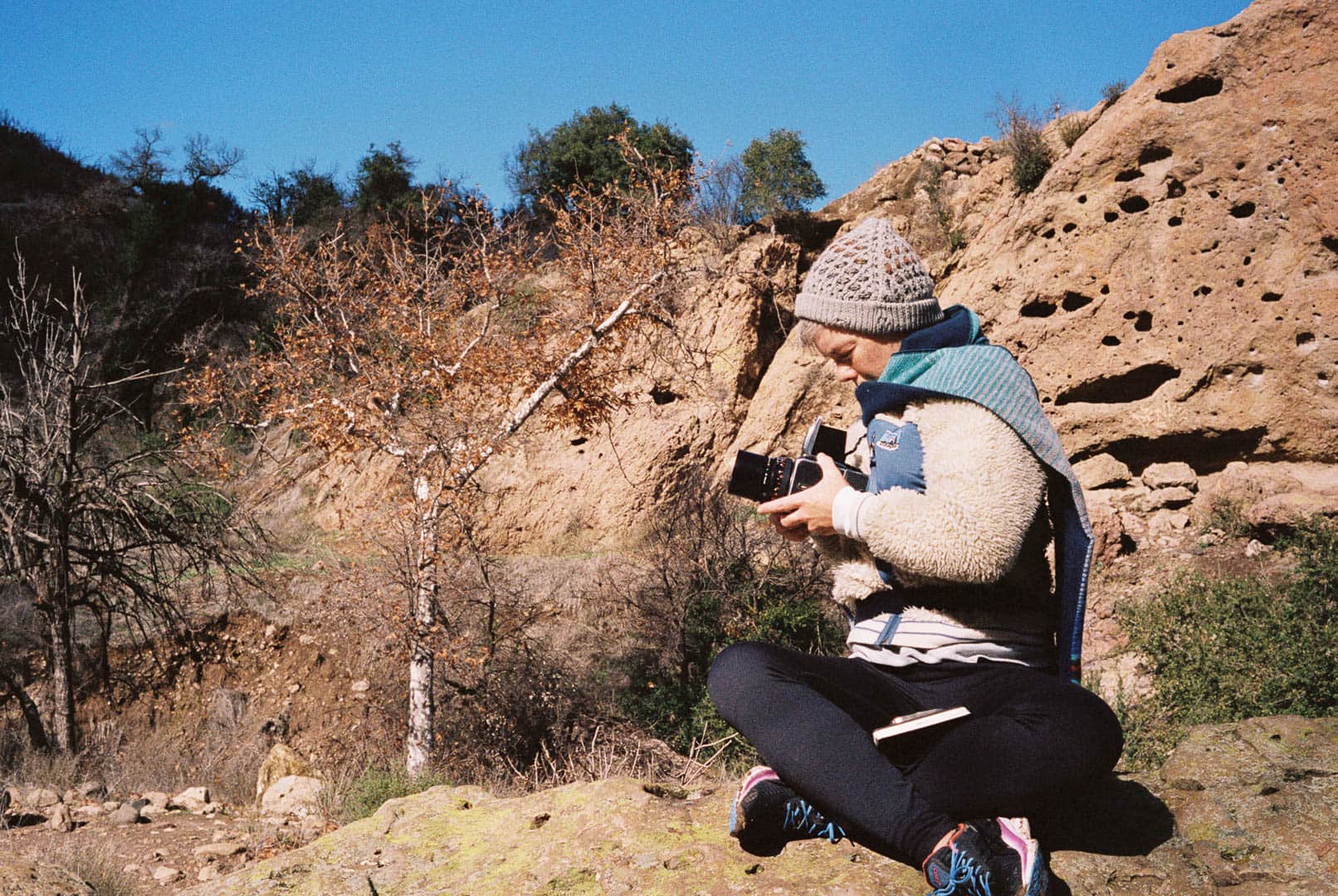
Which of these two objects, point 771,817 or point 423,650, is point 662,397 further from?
point 771,817

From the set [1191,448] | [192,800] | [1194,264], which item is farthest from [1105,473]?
[192,800]

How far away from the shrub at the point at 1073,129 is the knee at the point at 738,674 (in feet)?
30.3

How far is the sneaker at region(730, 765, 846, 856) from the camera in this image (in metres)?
2.08

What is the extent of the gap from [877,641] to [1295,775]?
111 cm

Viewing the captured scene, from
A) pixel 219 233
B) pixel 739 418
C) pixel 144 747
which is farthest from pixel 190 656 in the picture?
pixel 219 233

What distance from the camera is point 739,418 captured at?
12.8 meters

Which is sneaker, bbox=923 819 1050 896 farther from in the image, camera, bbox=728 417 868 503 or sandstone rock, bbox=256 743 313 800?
sandstone rock, bbox=256 743 313 800

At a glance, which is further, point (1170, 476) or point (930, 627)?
point (1170, 476)

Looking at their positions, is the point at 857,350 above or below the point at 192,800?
above

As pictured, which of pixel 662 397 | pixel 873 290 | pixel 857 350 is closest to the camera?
pixel 873 290

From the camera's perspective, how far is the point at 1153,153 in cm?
741

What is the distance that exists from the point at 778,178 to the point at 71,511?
11629mm

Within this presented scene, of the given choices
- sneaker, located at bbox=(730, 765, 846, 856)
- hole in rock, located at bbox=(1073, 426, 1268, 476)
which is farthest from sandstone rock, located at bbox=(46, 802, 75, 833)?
hole in rock, located at bbox=(1073, 426, 1268, 476)

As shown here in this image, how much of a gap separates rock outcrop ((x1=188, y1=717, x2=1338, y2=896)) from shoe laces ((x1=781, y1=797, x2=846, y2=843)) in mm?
35
